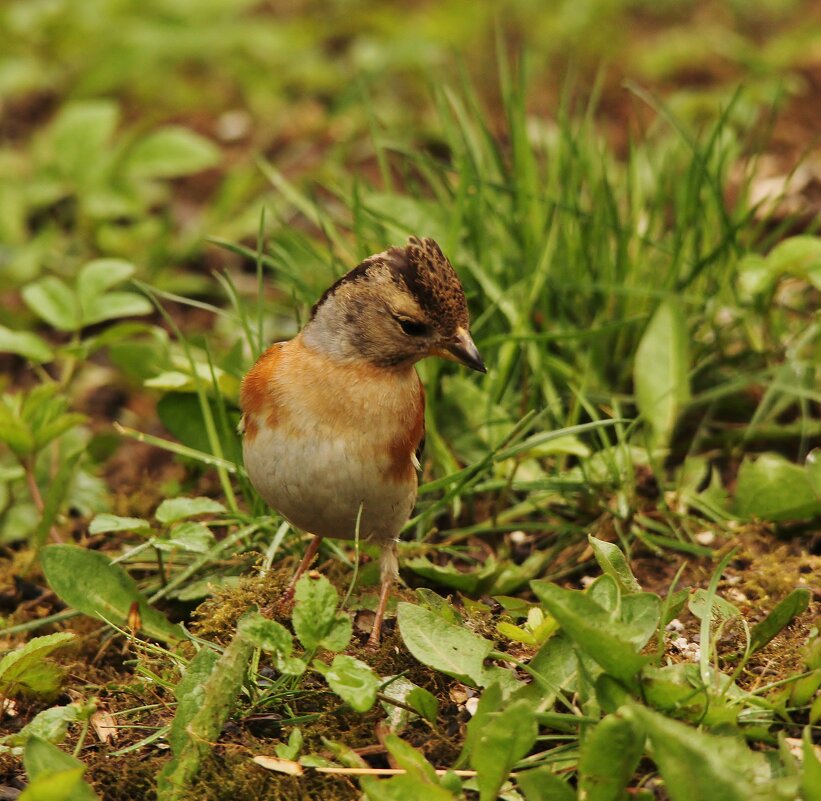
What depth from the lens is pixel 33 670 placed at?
3143 mm

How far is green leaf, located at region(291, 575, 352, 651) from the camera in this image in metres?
2.83

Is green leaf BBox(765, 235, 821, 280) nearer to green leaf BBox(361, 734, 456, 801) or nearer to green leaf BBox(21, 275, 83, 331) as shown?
green leaf BBox(361, 734, 456, 801)

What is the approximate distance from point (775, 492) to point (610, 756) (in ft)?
4.87

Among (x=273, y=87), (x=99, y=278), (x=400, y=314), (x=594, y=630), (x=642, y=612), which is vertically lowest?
(x=642, y=612)

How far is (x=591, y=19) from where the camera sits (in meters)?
7.53

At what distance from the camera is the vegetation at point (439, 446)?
2795 millimetres

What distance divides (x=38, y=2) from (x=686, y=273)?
4815 mm

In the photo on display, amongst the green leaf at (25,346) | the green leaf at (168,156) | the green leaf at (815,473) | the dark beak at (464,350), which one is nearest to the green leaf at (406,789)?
the dark beak at (464,350)

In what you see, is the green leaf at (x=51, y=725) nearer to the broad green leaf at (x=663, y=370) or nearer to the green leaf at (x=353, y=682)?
the green leaf at (x=353, y=682)

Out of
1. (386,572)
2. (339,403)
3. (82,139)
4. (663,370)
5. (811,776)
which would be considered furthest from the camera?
(82,139)

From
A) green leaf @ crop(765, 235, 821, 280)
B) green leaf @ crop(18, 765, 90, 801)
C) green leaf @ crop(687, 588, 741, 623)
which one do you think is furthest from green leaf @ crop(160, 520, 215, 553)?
green leaf @ crop(765, 235, 821, 280)

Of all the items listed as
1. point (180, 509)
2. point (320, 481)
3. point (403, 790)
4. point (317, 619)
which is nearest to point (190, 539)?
point (180, 509)

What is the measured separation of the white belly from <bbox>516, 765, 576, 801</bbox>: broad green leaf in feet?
3.13

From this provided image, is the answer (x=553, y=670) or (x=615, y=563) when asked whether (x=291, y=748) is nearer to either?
(x=553, y=670)
